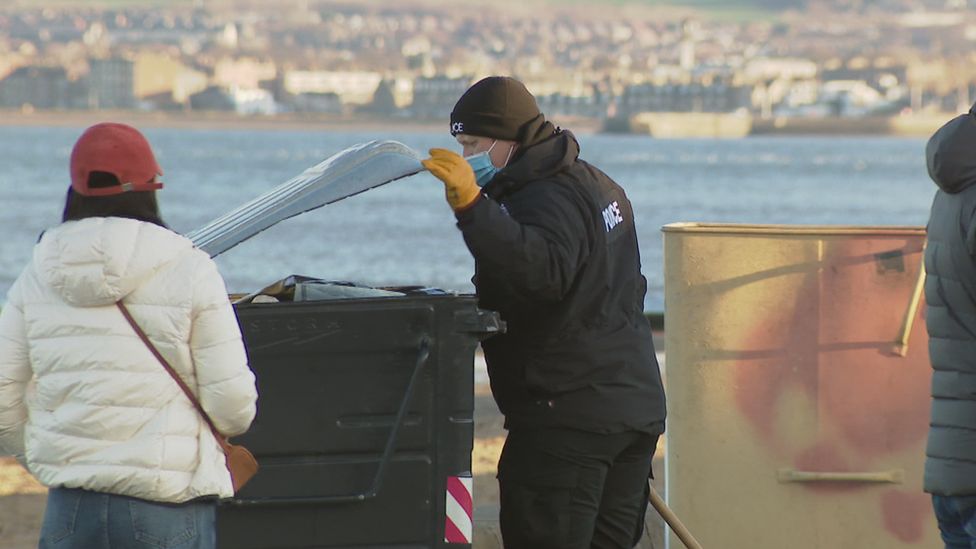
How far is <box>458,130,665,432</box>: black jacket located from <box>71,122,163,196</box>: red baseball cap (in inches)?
36.9

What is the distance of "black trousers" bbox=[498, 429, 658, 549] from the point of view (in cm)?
411

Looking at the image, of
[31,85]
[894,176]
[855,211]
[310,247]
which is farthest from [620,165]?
[31,85]

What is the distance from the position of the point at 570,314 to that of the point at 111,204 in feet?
4.04

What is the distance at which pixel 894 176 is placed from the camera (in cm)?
9788

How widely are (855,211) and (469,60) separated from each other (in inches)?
5525

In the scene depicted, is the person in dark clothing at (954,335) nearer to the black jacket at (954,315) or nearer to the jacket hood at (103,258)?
the black jacket at (954,315)

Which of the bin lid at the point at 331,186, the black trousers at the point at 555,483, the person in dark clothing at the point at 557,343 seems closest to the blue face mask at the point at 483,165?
the person in dark clothing at the point at 557,343

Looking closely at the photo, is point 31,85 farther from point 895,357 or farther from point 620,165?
point 895,357

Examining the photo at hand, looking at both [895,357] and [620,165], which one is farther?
[620,165]

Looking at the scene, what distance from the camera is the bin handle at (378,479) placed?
156 inches

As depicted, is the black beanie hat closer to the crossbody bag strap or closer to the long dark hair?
the long dark hair

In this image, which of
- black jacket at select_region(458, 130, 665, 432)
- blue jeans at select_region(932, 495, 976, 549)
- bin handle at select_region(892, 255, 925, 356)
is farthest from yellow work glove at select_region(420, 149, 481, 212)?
bin handle at select_region(892, 255, 925, 356)

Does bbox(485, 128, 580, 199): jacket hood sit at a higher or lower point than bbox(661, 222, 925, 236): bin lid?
higher

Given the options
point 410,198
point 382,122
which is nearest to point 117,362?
point 410,198
